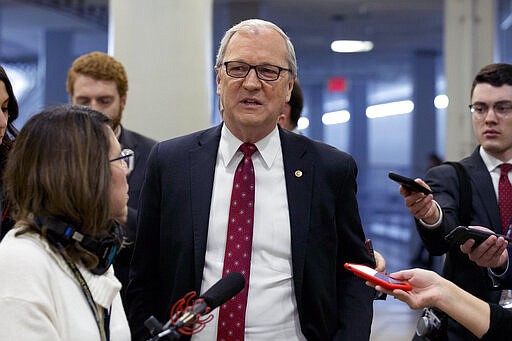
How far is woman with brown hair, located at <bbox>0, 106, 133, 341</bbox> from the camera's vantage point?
69.6 inches

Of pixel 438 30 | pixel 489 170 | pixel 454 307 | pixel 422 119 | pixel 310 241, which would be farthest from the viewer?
pixel 422 119

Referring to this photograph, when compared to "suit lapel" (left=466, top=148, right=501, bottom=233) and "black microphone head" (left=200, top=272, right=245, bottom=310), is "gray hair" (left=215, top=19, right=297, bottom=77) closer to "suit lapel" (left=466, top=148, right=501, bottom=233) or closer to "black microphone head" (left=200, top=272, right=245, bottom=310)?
"black microphone head" (left=200, top=272, right=245, bottom=310)

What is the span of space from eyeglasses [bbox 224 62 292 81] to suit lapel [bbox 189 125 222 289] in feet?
0.78

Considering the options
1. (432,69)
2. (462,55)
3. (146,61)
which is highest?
(432,69)

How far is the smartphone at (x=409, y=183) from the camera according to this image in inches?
107

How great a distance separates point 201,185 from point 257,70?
444mm

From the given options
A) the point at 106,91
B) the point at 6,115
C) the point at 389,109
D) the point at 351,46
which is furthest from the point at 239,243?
the point at 389,109

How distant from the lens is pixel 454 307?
241 centimetres

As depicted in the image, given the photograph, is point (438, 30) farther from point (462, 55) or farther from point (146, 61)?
point (146, 61)

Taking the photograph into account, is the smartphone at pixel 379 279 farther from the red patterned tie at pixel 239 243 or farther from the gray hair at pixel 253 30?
the gray hair at pixel 253 30

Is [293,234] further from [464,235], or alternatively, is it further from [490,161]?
[490,161]

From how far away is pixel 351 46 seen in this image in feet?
57.1

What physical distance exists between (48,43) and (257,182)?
47.9 ft

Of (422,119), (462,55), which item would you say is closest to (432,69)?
(422,119)
